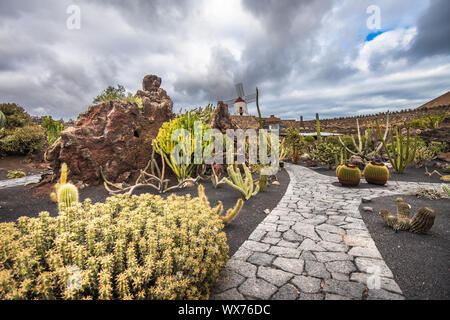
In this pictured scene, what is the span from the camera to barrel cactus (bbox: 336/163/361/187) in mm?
6000

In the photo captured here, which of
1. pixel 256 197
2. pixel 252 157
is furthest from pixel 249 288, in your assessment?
pixel 252 157

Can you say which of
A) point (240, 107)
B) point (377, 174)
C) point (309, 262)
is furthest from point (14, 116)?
point (240, 107)

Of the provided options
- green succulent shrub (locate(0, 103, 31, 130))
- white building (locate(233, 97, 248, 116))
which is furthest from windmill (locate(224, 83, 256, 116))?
green succulent shrub (locate(0, 103, 31, 130))

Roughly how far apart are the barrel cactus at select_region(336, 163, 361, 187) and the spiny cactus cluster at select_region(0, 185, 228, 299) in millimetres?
5515

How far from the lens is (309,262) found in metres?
2.30

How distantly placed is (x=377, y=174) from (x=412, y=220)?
3744 mm

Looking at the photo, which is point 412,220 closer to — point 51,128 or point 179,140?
point 179,140

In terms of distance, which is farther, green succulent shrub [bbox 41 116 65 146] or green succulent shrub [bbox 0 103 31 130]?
green succulent shrub [bbox 0 103 31 130]

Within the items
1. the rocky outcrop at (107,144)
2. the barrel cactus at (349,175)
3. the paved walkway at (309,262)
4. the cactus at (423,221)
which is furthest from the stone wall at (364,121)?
the rocky outcrop at (107,144)

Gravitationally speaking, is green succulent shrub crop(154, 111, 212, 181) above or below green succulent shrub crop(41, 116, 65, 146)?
below

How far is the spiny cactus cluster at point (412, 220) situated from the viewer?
104 inches

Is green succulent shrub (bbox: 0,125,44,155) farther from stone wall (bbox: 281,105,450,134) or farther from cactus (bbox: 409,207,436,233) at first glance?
stone wall (bbox: 281,105,450,134)

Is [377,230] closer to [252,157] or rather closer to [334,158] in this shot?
[252,157]

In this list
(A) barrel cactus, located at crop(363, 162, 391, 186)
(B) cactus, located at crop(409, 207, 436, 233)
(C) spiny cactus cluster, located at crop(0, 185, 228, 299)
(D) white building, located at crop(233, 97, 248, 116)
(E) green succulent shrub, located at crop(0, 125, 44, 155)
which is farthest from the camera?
(D) white building, located at crop(233, 97, 248, 116)
